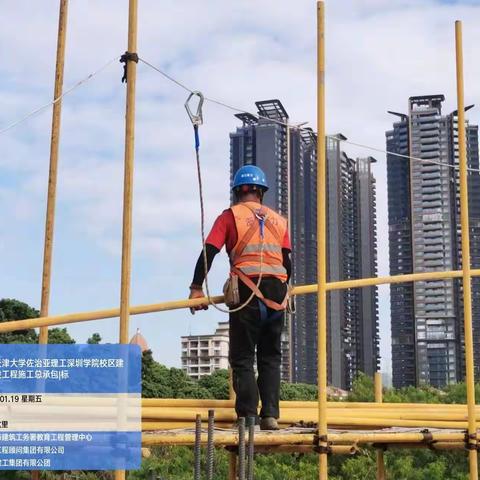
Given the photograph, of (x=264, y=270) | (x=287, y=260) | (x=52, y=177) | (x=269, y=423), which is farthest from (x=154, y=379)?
(x=264, y=270)

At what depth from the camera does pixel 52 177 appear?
6.59 metres

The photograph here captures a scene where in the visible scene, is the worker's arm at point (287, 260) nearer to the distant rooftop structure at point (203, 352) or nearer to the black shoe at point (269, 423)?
the black shoe at point (269, 423)

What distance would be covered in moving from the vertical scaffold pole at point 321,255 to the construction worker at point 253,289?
0.38 meters

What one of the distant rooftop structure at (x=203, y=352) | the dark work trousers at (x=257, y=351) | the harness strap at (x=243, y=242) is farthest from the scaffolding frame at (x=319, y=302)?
the distant rooftop structure at (x=203, y=352)

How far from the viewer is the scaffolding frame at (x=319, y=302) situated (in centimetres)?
485

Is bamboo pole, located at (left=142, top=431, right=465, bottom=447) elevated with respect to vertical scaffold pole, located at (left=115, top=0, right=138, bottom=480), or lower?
lower

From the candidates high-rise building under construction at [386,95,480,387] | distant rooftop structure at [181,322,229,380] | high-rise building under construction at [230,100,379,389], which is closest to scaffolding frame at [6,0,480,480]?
high-rise building under construction at [230,100,379,389]

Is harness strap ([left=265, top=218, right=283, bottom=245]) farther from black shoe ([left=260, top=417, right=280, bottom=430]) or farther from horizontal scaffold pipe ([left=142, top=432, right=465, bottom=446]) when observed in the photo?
horizontal scaffold pipe ([left=142, top=432, right=465, bottom=446])

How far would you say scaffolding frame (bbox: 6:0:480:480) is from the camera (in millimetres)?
4848

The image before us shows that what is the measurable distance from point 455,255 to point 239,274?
37.9m

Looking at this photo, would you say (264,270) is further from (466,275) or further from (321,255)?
(466,275)

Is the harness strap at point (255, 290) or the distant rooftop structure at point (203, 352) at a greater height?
the distant rooftop structure at point (203, 352)

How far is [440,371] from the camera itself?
43625 millimetres

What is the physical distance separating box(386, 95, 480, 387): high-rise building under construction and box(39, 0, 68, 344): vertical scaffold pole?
122 feet
